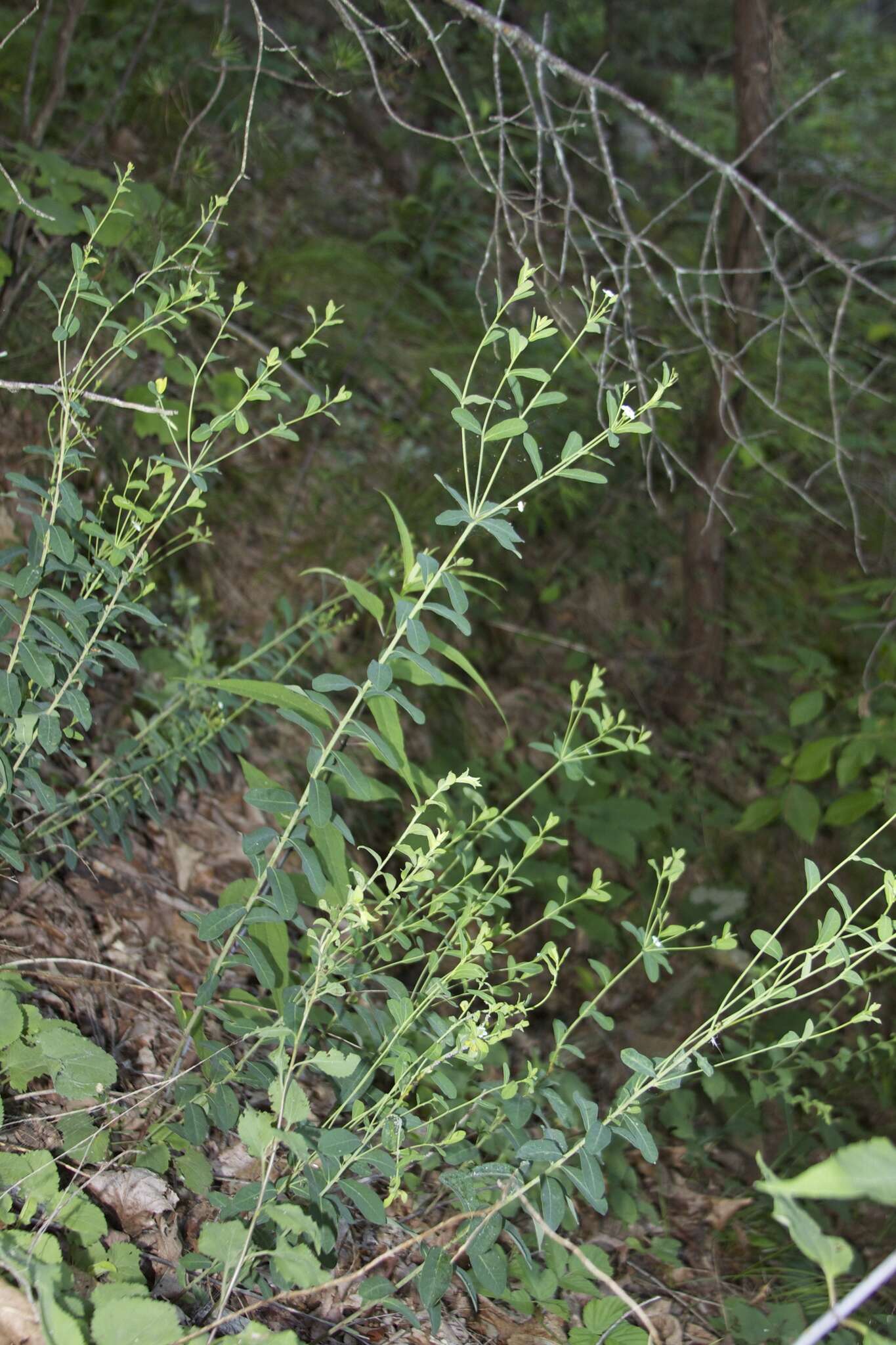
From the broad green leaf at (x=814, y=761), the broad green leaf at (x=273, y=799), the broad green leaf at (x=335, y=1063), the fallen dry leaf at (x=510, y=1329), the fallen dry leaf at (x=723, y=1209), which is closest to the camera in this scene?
the broad green leaf at (x=335, y=1063)

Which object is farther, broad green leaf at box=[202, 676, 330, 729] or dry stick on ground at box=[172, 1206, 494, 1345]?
broad green leaf at box=[202, 676, 330, 729]

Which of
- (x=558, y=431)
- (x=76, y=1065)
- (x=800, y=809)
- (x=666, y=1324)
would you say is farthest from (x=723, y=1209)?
(x=558, y=431)

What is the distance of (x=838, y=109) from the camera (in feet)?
27.6

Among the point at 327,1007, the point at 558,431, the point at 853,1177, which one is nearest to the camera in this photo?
the point at 853,1177

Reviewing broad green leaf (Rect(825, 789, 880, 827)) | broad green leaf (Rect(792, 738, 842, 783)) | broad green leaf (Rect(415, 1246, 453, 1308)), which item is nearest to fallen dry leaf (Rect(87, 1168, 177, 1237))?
broad green leaf (Rect(415, 1246, 453, 1308))

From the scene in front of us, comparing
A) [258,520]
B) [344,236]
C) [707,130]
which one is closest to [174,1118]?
[258,520]

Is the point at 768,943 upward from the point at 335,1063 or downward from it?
upward

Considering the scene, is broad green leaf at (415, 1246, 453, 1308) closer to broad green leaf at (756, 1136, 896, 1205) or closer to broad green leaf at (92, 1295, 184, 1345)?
broad green leaf at (92, 1295, 184, 1345)

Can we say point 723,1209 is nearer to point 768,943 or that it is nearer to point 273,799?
point 768,943

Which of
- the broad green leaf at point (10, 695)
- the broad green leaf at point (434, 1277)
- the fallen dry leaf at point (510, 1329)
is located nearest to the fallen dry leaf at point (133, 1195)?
the broad green leaf at point (434, 1277)

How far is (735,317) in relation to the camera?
346 cm

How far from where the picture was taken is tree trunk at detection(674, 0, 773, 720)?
3.84 m

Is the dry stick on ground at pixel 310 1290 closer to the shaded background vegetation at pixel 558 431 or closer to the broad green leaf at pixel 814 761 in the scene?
the shaded background vegetation at pixel 558 431

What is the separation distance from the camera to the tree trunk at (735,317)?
384 centimetres
